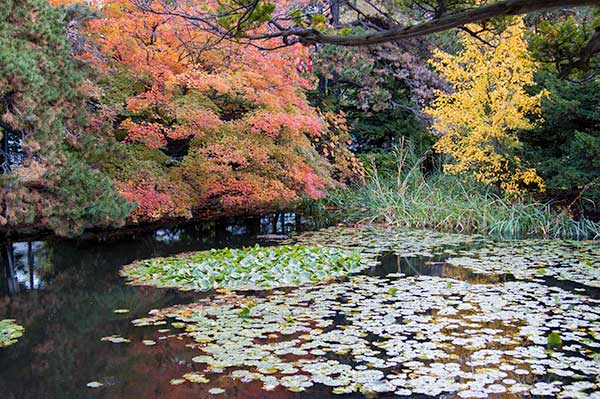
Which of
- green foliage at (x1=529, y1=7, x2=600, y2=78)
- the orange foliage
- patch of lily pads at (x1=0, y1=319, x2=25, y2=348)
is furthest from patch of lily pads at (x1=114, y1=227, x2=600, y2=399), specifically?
green foliage at (x1=529, y1=7, x2=600, y2=78)

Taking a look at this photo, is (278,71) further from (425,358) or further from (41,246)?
(425,358)

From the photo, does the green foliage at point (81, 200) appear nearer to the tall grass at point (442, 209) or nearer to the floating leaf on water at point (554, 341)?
the floating leaf on water at point (554, 341)

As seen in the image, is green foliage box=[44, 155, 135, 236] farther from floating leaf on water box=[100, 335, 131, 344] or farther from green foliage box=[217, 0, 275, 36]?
green foliage box=[217, 0, 275, 36]

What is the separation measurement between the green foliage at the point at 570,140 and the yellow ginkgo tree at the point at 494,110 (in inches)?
8.6

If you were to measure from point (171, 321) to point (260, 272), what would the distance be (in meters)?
1.65

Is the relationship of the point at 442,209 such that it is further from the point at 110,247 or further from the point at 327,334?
the point at 327,334

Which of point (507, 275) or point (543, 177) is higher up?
point (543, 177)

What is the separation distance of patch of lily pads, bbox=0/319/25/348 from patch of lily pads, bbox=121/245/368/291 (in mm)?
1478

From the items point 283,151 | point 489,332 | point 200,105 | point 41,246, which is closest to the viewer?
point 489,332

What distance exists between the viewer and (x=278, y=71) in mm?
8312

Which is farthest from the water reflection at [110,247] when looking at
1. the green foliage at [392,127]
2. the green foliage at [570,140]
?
the green foliage at [570,140]

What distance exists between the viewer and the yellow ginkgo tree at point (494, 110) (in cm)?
923

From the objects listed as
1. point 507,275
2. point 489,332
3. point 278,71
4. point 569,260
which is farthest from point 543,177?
point 489,332

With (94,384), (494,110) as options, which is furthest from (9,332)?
(494,110)
